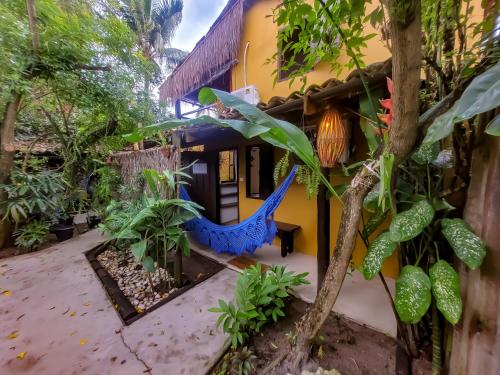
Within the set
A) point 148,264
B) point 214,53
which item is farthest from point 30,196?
point 214,53

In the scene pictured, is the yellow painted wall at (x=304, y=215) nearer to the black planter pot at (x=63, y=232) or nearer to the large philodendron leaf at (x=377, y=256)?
the large philodendron leaf at (x=377, y=256)

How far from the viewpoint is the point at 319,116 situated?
1.67m

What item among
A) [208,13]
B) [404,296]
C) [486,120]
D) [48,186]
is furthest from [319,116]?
[208,13]

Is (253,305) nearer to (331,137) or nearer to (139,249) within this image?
(139,249)

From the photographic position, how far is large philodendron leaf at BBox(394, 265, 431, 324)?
0.75 meters

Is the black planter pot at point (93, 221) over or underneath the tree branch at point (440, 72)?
underneath

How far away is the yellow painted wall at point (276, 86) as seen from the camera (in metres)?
2.34

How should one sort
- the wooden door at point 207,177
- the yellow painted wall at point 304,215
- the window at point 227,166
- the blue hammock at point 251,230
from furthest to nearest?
the window at point 227,166
the wooden door at point 207,177
the yellow painted wall at point 304,215
the blue hammock at point 251,230

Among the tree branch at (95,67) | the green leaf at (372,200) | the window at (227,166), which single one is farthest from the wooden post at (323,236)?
the tree branch at (95,67)

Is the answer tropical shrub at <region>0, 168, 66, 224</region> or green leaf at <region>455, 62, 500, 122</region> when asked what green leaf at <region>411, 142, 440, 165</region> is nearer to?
green leaf at <region>455, 62, 500, 122</region>

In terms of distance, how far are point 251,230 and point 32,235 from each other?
3862 mm

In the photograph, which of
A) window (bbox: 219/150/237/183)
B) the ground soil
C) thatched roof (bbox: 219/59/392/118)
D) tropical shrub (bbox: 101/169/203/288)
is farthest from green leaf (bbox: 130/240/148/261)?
window (bbox: 219/150/237/183)

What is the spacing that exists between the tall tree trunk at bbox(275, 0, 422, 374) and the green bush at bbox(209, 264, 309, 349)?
0.31 m

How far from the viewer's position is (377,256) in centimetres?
86
